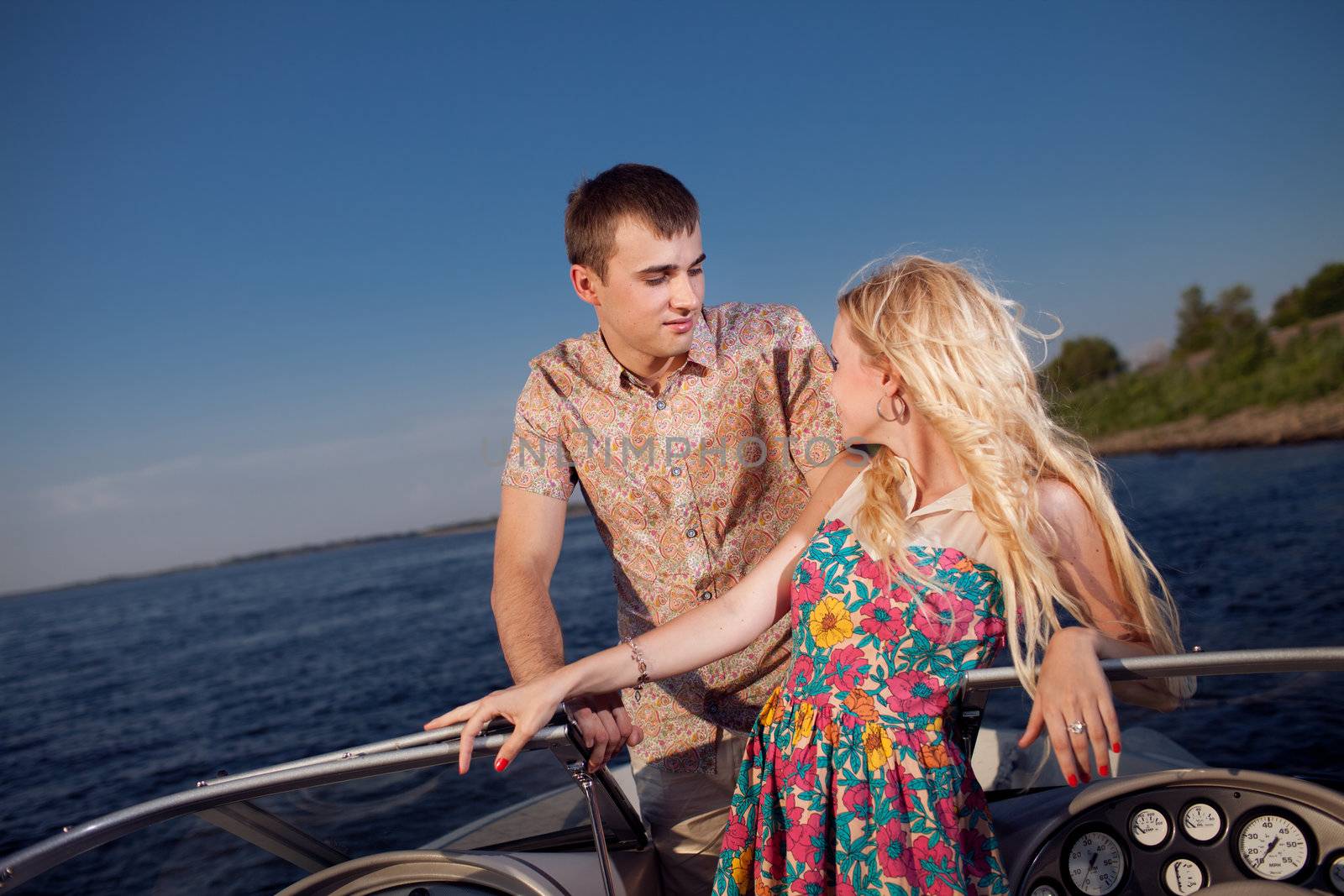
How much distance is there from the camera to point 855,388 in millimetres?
2064

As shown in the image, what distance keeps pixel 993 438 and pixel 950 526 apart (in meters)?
0.20

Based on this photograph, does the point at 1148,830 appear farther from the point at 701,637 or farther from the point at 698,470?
the point at 698,470

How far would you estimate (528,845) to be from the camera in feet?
6.98

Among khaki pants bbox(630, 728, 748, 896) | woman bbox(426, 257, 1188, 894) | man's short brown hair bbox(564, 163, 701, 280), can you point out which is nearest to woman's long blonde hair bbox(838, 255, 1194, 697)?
woman bbox(426, 257, 1188, 894)

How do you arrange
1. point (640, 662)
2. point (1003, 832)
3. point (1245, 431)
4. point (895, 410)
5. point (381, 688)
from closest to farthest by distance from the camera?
point (1003, 832)
point (895, 410)
point (640, 662)
point (381, 688)
point (1245, 431)

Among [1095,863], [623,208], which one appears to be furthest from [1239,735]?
[623,208]

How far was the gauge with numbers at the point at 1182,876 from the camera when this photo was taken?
6.12ft

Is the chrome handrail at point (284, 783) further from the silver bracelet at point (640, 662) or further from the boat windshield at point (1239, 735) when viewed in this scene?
the boat windshield at point (1239, 735)

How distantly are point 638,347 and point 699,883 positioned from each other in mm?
1611

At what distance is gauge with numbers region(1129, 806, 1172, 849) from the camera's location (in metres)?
1.87

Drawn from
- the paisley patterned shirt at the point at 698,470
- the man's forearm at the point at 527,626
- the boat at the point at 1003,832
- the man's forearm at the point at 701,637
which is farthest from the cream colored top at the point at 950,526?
the man's forearm at the point at 527,626

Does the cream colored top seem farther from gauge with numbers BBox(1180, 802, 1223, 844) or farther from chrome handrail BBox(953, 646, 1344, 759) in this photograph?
gauge with numbers BBox(1180, 802, 1223, 844)

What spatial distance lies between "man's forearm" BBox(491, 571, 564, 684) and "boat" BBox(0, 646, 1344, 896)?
46cm

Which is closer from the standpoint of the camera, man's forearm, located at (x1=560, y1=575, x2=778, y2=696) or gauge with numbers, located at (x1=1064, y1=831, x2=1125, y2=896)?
gauge with numbers, located at (x1=1064, y1=831, x2=1125, y2=896)
